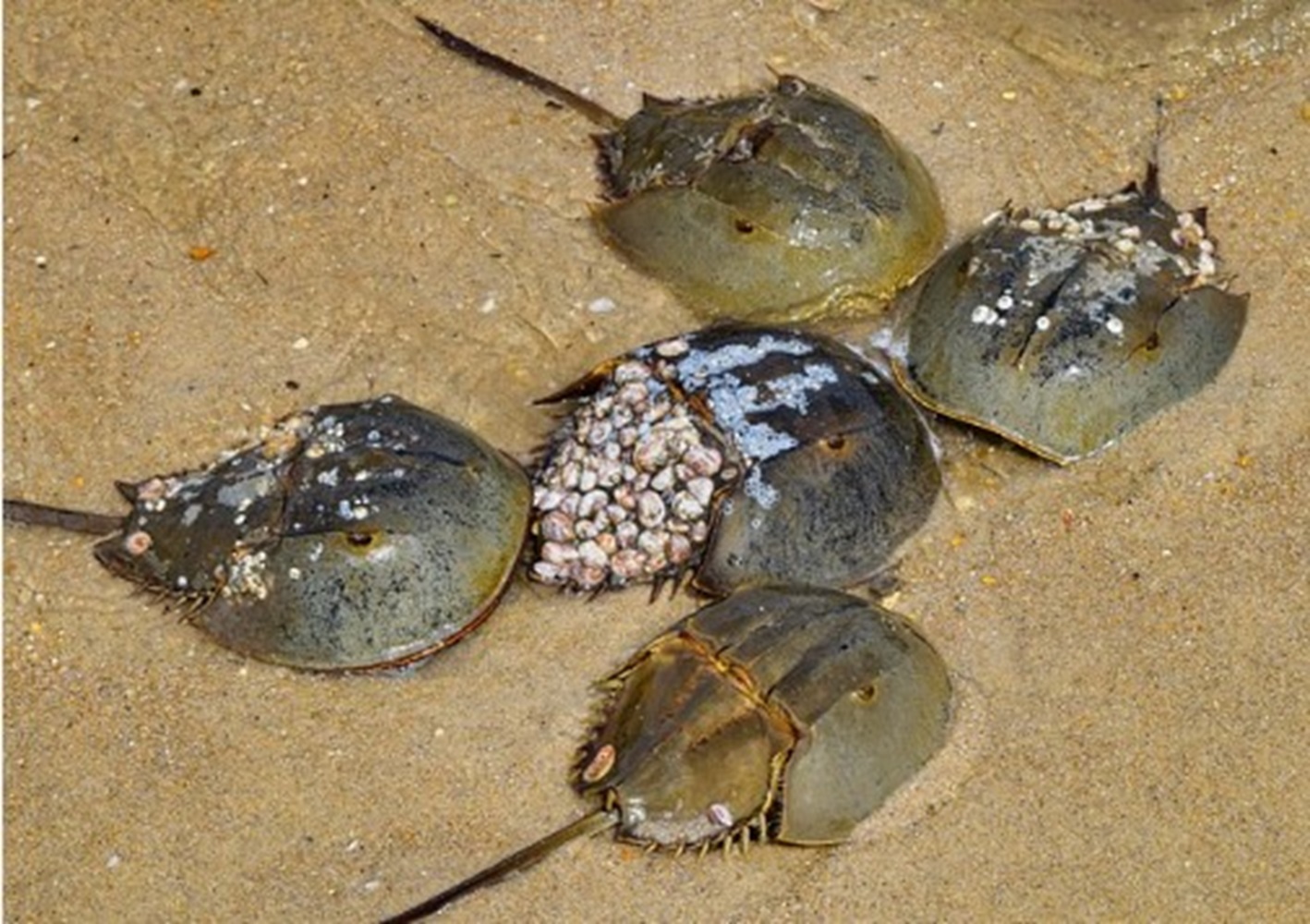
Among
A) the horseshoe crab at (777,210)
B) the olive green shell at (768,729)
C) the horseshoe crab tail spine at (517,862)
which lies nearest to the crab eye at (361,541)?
the olive green shell at (768,729)

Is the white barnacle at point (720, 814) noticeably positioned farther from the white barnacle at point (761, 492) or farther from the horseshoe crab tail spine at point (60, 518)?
the horseshoe crab tail spine at point (60, 518)

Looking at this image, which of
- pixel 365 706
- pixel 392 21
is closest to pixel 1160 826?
pixel 365 706

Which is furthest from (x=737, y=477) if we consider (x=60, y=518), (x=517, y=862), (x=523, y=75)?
(x=523, y=75)

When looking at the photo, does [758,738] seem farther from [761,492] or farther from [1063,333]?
[1063,333]

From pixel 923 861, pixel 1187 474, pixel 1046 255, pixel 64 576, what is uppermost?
pixel 1046 255

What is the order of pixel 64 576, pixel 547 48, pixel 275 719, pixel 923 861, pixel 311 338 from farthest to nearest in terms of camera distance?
pixel 547 48
pixel 311 338
pixel 64 576
pixel 275 719
pixel 923 861

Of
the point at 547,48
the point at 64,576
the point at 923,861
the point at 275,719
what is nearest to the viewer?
the point at 923,861

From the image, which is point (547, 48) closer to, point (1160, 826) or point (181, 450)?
point (181, 450)
